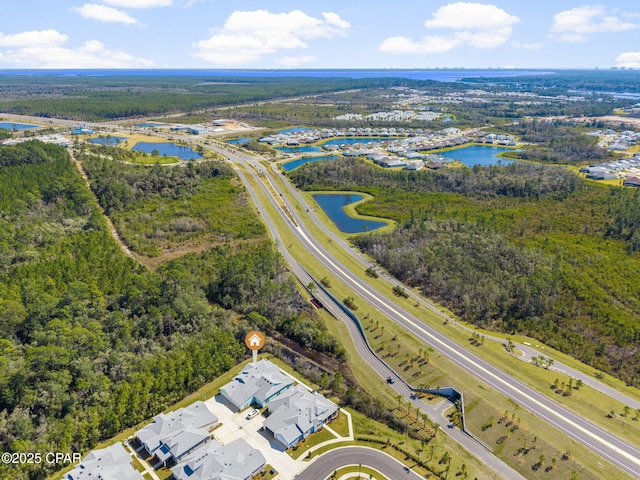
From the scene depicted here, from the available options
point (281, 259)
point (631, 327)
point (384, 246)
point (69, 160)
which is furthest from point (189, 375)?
point (69, 160)

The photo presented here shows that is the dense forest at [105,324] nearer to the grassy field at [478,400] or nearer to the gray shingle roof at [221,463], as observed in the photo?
the grassy field at [478,400]

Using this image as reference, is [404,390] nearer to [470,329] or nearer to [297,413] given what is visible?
[297,413]

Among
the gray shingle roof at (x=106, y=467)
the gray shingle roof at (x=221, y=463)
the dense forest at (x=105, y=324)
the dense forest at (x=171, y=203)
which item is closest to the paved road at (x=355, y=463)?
the gray shingle roof at (x=221, y=463)

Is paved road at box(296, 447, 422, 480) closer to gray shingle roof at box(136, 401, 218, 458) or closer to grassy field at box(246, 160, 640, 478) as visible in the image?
grassy field at box(246, 160, 640, 478)

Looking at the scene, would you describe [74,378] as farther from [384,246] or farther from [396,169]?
[396,169]

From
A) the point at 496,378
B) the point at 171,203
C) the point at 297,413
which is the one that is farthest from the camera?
the point at 171,203

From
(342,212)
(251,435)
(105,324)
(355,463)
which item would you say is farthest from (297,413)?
(342,212)
